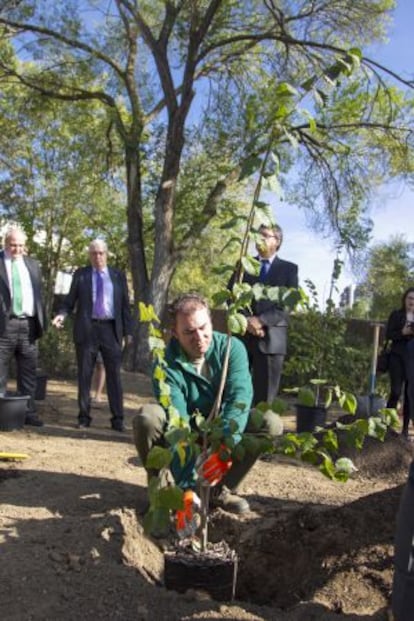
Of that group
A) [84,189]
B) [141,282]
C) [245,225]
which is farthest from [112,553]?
[84,189]

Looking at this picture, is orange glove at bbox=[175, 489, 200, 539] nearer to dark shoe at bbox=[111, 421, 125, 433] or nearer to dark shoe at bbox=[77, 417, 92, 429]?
dark shoe at bbox=[111, 421, 125, 433]

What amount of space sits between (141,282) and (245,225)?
10.6 metres

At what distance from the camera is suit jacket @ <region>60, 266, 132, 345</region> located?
5.87 meters

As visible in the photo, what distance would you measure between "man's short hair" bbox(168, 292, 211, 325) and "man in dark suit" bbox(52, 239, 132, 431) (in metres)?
2.90

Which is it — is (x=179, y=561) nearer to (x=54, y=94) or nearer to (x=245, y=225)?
(x=245, y=225)

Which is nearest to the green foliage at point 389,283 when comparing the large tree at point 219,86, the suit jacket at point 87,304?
the large tree at point 219,86

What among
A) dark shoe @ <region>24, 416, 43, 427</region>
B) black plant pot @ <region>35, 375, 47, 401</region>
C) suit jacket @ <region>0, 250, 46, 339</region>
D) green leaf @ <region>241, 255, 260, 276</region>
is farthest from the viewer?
black plant pot @ <region>35, 375, 47, 401</region>

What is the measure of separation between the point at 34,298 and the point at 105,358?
829mm

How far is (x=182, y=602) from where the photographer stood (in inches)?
95.1

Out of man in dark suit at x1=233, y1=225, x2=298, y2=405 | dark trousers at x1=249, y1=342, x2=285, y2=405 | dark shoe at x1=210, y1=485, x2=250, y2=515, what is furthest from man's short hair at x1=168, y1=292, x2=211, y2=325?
dark trousers at x1=249, y1=342, x2=285, y2=405

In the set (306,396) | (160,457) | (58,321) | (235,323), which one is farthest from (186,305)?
(58,321)

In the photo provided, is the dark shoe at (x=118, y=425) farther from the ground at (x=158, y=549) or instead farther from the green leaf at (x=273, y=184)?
the green leaf at (x=273, y=184)

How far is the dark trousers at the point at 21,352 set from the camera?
18.7 ft

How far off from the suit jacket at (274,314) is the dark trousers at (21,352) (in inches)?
Result: 80.9
